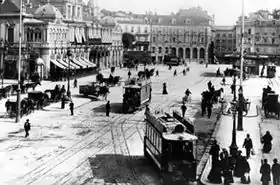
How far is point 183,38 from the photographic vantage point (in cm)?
13125

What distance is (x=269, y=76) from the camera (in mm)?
72375

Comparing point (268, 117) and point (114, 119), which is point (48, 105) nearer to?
point (114, 119)

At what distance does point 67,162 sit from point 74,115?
13779 mm

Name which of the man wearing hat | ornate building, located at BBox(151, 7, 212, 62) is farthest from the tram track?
ornate building, located at BBox(151, 7, 212, 62)

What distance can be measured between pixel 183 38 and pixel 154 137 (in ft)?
370

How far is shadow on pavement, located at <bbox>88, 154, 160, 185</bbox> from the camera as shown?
1940 cm

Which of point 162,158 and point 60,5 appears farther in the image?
point 60,5

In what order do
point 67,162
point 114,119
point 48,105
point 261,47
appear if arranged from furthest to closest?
point 261,47 < point 48,105 < point 114,119 < point 67,162

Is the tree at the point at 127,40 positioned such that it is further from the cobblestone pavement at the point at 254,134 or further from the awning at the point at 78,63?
the cobblestone pavement at the point at 254,134

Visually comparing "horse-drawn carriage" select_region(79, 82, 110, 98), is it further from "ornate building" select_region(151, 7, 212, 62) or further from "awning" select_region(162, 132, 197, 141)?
"ornate building" select_region(151, 7, 212, 62)

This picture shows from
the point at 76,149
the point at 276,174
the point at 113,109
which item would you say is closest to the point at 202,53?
the point at 113,109

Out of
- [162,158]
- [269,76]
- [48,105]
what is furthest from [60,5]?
[162,158]

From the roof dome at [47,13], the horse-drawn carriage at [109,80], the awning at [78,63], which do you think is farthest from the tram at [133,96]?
the roof dome at [47,13]

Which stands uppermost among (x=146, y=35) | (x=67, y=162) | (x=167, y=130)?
(x=146, y=35)
